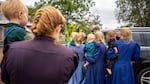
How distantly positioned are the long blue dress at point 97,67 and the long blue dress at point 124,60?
0.23m

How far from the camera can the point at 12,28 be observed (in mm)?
4141

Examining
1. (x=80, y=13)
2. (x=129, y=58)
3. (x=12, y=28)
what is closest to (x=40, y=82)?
(x=12, y=28)

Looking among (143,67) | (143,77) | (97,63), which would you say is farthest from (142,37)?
(97,63)

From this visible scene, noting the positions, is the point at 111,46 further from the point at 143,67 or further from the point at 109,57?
the point at 143,67

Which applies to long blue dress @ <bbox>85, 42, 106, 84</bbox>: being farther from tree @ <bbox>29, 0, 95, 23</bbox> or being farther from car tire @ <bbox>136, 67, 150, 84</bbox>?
tree @ <bbox>29, 0, 95, 23</bbox>

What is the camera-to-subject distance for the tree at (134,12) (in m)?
46.6

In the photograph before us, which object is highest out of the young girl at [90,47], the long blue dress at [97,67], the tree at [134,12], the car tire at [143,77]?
the young girl at [90,47]

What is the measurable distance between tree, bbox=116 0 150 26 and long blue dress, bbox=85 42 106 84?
118 ft

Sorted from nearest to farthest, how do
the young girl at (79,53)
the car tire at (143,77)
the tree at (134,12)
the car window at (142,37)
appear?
the young girl at (79,53)
the car tire at (143,77)
the car window at (142,37)
the tree at (134,12)

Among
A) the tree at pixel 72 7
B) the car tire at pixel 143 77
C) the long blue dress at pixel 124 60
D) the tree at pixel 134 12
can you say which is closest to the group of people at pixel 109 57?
the long blue dress at pixel 124 60

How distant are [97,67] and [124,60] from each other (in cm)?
83

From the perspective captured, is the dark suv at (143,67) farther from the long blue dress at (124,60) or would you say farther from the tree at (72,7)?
the tree at (72,7)

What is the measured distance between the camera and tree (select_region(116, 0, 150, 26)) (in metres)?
46.6

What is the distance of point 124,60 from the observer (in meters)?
9.70
